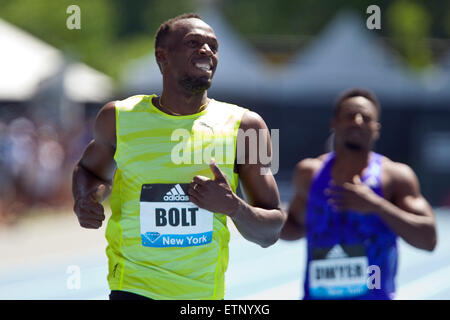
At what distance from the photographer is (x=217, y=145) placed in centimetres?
322

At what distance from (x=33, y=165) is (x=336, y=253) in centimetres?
1014

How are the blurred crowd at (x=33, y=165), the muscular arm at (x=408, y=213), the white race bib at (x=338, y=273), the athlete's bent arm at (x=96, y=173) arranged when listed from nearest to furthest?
the athlete's bent arm at (x=96, y=173) → the muscular arm at (x=408, y=213) → the white race bib at (x=338, y=273) → the blurred crowd at (x=33, y=165)

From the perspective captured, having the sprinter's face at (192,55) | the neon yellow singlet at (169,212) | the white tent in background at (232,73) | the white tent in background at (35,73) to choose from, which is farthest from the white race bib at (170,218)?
the white tent in background at (232,73)

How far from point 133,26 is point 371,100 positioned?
6081cm

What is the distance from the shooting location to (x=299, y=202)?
493cm

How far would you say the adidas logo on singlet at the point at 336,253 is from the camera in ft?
15.0

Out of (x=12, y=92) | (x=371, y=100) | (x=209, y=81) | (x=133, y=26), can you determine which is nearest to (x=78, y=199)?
(x=209, y=81)

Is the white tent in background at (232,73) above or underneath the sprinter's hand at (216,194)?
above

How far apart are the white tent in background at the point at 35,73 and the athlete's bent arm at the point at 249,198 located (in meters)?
14.4

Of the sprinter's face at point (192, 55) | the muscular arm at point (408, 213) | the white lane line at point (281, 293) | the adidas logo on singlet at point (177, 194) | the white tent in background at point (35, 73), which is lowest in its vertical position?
the white lane line at point (281, 293)

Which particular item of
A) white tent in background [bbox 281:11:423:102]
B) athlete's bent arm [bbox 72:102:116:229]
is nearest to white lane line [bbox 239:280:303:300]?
athlete's bent arm [bbox 72:102:116:229]

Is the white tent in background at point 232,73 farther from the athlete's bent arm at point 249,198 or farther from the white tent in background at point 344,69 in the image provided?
the athlete's bent arm at point 249,198

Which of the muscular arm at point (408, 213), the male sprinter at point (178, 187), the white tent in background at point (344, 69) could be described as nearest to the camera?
the male sprinter at point (178, 187)

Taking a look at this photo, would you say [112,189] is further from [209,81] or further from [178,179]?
[209,81]
